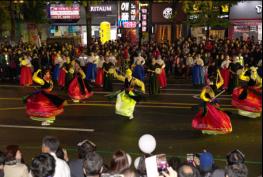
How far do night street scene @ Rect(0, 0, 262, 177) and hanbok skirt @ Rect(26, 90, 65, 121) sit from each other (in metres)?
0.03

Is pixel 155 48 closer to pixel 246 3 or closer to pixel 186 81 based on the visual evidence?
pixel 186 81

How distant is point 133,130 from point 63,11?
1019 inches

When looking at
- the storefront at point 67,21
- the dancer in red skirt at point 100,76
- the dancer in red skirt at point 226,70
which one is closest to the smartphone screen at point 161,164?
the dancer in red skirt at point 226,70

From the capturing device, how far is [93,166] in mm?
5320

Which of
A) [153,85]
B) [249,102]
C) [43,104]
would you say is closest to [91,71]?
[153,85]

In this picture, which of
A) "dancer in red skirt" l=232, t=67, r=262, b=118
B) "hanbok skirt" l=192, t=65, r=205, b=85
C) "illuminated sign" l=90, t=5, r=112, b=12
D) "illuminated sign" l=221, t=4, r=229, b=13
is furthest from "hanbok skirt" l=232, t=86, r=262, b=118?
"illuminated sign" l=90, t=5, r=112, b=12

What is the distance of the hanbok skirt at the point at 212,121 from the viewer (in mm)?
11891

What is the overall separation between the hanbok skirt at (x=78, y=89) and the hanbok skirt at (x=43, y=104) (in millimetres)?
2896

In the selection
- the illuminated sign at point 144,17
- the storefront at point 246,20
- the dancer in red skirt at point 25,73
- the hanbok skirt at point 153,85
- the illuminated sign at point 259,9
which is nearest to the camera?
the hanbok skirt at point 153,85

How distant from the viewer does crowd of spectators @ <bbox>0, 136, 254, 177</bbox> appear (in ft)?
17.2

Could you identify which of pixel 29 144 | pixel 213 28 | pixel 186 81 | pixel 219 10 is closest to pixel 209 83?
pixel 29 144

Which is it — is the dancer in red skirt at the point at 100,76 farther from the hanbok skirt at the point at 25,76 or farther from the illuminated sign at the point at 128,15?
the illuminated sign at the point at 128,15

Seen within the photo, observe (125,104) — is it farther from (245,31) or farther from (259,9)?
(245,31)

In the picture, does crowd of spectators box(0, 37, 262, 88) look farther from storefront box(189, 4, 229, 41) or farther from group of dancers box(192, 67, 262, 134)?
group of dancers box(192, 67, 262, 134)
